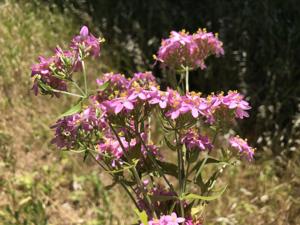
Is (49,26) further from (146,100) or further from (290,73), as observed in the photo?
(146,100)

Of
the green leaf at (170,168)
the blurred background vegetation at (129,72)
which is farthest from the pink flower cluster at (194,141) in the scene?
the blurred background vegetation at (129,72)

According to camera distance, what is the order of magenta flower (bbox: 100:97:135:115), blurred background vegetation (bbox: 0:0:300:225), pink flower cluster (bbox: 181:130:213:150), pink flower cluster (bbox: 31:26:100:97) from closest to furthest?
magenta flower (bbox: 100:97:135:115) < pink flower cluster (bbox: 31:26:100:97) < pink flower cluster (bbox: 181:130:213:150) < blurred background vegetation (bbox: 0:0:300:225)

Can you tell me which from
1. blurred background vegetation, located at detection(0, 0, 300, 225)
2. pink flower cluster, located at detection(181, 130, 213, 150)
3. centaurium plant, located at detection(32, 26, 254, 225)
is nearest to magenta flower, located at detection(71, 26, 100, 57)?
centaurium plant, located at detection(32, 26, 254, 225)

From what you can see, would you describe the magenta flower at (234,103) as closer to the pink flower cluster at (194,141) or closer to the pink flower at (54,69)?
the pink flower cluster at (194,141)

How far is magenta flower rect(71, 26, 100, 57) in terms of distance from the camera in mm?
1688

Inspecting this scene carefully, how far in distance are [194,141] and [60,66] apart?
52 cm

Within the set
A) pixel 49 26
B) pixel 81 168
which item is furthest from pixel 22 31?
pixel 81 168

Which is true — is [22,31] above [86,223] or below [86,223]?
above

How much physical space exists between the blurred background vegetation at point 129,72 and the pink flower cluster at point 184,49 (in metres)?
1.42

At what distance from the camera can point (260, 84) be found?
416 cm

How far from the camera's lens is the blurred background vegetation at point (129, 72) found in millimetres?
3201

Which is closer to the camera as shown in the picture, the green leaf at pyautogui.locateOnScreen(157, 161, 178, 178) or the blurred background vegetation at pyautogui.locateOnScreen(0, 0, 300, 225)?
the green leaf at pyautogui.locateOnScreen(157, 161, 178, 178)

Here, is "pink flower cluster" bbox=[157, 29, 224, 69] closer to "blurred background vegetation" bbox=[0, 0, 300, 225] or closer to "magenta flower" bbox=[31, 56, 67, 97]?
"magenta flower" bbox=[31, 56, 67, 97]

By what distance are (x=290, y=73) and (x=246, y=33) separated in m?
0.62
